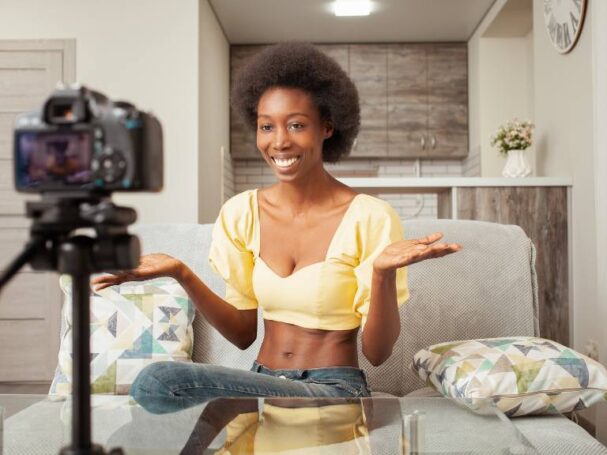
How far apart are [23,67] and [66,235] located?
4.22 metres

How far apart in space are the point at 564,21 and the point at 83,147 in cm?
325

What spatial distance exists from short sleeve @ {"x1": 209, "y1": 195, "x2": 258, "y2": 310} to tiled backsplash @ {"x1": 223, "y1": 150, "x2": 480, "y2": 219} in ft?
14.0

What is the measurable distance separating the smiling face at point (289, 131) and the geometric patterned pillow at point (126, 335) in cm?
56

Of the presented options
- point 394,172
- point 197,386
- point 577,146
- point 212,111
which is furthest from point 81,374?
point 394,172

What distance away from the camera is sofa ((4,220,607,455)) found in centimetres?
193

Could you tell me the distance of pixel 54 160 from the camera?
0.52 metres

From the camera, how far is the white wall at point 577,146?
120 inches

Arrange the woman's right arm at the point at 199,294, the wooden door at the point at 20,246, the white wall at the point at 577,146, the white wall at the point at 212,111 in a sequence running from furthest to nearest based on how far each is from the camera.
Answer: the white wall at the point at 212,111 → the wooden door at the point at 20,246 → the white wall at the point at 577,146 → the woman's right arm at the point at 199,294

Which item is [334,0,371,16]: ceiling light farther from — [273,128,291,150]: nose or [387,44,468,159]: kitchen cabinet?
[273,128,291,150]: nose

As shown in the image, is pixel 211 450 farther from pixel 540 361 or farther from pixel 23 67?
pixel 23 67

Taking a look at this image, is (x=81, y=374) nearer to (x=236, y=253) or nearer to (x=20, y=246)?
(x=236, y=253)

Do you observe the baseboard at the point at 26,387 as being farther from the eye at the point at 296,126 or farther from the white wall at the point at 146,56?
the eye at the point at 296,126

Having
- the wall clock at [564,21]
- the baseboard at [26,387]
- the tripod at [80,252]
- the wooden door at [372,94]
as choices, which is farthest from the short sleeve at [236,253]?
the wooden door at [372,94]

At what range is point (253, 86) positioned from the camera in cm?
162
